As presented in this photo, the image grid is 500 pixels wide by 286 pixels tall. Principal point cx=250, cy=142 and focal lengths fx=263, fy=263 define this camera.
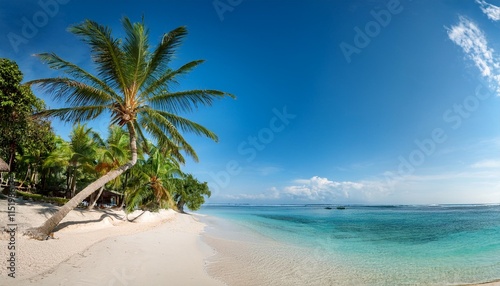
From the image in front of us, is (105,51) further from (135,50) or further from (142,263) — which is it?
(142,263)

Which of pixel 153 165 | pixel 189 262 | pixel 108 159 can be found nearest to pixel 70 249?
pixel 189 262

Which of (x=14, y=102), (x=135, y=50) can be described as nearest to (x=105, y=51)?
(x=135, y=50)

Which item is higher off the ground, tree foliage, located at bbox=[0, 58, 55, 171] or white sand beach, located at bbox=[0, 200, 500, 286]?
tree foliage, located at bbox=[0, 58, 55, 171]

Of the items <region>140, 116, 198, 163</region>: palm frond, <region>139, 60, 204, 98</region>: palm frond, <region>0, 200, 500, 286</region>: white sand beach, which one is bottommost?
<region>0, 200, 500, 286</region>: white sand beach

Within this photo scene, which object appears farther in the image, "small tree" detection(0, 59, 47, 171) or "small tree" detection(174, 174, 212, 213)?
"small tree" detection(174, 174, 212, 213)

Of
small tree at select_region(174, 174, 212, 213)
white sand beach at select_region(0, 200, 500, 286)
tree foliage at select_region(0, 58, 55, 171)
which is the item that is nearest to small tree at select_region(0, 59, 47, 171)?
tree foliage at select_region(0, 58, 55, 171)

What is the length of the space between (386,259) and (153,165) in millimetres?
16455

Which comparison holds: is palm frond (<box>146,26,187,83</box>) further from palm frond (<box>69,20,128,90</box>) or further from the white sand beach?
the white sand beach

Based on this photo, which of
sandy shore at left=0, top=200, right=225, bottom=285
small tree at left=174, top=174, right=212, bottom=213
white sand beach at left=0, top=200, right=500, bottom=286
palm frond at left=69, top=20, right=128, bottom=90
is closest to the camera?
sandy shore at left=0, top=200, right=225, bottom=285

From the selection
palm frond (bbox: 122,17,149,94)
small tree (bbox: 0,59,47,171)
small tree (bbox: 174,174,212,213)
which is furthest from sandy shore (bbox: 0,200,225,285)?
small tree (bbox: 174,174,212,213)

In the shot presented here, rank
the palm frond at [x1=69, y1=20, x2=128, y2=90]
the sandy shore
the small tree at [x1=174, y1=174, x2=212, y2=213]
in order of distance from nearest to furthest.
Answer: the sandy shore
the palm frond at [x1=69, y1=20, x2=128, y2=90]
the small tree at [x1=174, y1=174, x2=212, y2=213]

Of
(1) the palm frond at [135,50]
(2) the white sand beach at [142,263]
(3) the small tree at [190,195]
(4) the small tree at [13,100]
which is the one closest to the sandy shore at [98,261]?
(2) the white sand beach at [142,263]

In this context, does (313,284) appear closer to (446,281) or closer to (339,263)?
(339,263)

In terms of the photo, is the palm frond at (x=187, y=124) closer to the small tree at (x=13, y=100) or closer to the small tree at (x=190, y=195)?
the small tree at (x=13, y=100)
